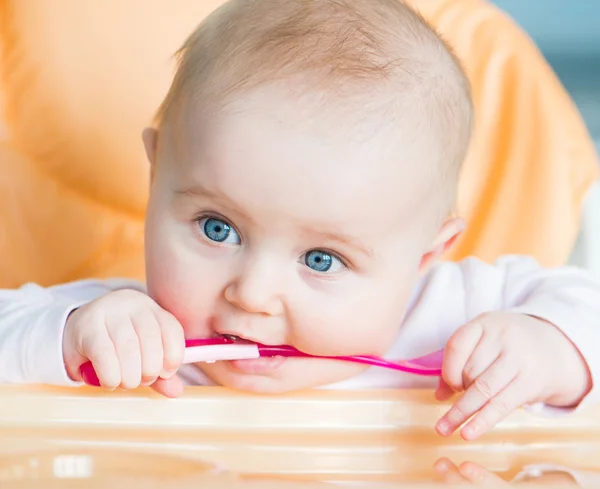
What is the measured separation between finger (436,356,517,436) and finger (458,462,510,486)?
0.04 metres

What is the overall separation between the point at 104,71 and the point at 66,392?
622 mm

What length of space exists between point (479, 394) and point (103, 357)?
0.89 feet

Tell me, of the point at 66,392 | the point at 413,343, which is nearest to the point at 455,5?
the point at 413,343

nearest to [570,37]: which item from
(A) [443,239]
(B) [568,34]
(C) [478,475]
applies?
(B) [568,34]

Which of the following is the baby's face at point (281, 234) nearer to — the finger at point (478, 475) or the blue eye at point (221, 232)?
the blue eye at point (221, 232)

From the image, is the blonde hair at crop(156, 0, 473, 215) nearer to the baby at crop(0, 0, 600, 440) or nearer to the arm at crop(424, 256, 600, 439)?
the baby at crop(0, 0, 600, 440)

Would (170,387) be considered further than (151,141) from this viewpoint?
No

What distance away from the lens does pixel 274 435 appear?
2.21 ft

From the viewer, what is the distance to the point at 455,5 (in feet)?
4.34

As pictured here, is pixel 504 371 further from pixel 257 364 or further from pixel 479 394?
pixel 257 364

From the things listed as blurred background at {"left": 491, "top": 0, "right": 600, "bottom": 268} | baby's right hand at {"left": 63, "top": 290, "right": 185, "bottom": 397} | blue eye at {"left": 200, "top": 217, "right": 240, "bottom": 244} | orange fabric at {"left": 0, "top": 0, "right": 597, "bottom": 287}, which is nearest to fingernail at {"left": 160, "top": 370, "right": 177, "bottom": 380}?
baby's right hand at {"left": 63, "top": 290, "right": 185, "bottom": 397}

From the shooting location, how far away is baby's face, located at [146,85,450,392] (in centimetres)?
67

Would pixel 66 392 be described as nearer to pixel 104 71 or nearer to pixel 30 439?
pixel 30 439

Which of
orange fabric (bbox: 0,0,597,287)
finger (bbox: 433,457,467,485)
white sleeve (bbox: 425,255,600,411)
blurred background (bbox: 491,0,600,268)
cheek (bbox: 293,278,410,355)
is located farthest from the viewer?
blurred background (bbox: 491,0,600,268)
